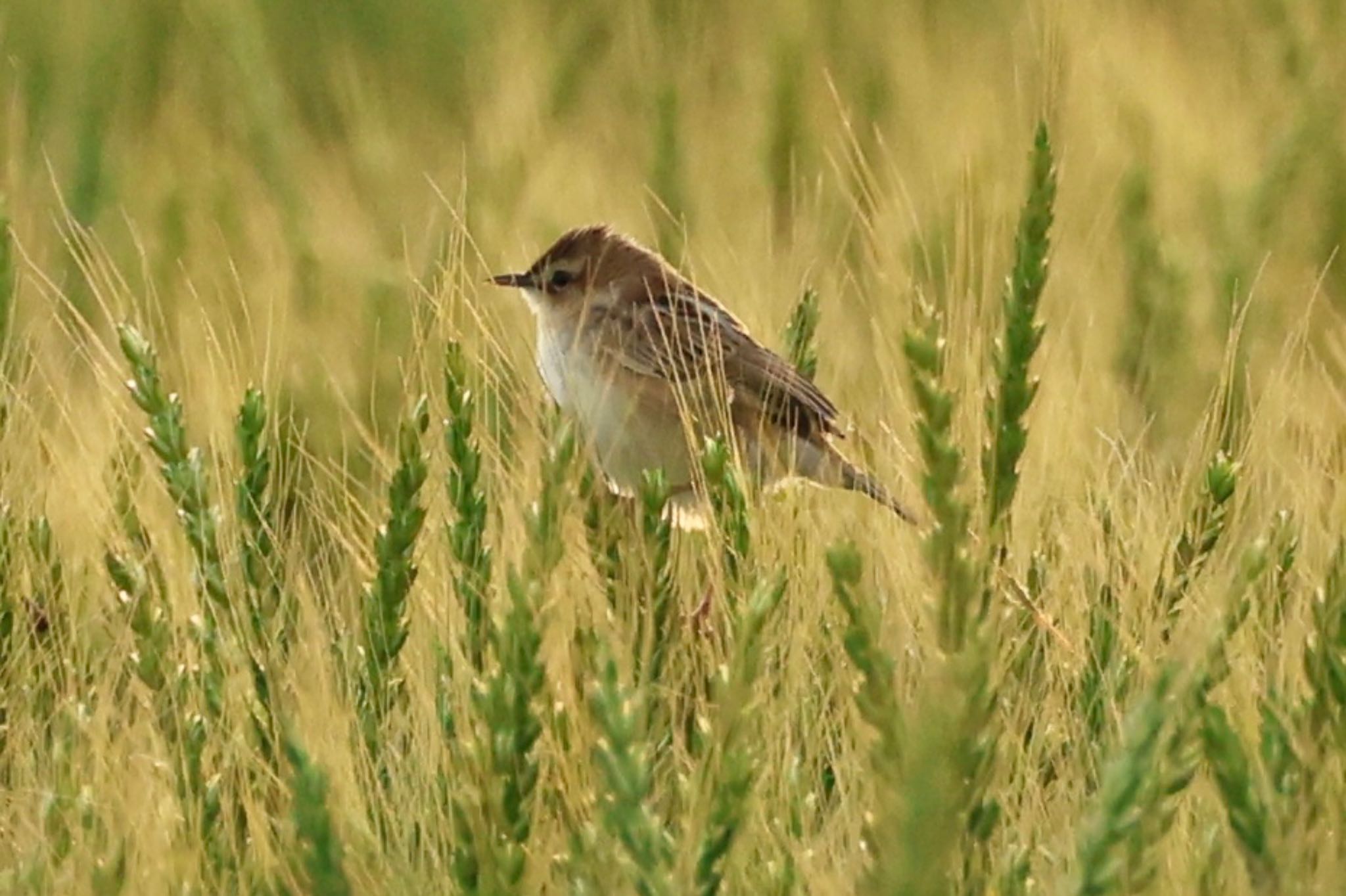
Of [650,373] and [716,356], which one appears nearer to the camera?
[716,356]

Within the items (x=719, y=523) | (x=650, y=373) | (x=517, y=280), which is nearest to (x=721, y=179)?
(x=517, y=280)

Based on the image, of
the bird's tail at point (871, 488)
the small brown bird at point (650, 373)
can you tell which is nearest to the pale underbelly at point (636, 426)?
the small brown bird at point (650, 373)

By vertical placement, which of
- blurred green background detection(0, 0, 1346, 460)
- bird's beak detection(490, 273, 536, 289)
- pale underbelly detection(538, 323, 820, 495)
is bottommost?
pale underbelly detection(538, 323, 820, 495)

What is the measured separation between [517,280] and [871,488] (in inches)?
43.3

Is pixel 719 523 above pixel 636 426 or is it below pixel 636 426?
above

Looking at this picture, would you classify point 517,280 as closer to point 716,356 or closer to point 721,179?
point 721,179

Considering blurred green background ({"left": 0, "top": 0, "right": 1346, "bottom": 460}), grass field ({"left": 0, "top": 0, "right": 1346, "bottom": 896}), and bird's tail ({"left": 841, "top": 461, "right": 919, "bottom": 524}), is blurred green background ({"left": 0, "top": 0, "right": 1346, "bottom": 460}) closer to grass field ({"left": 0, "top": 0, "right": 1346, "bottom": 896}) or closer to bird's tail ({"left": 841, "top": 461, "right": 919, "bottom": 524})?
grass field ({"left": 0, "top": 0, "right": 1346, "bottom": 896})

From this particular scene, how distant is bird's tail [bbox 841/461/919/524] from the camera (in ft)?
9.75

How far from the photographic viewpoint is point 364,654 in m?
2.68

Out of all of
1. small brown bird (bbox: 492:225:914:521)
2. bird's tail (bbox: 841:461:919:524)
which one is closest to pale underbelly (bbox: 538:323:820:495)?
small brown bird (bbox: 492:225:914:521)

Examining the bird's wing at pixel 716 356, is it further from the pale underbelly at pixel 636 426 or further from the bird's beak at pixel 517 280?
the bird's beak at pixel 517 280

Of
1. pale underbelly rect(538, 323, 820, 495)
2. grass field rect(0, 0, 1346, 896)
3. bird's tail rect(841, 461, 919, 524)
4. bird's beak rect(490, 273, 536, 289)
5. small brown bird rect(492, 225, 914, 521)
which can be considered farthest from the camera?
bird's beak rect(490, 273, 536, 289)

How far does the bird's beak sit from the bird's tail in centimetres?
78

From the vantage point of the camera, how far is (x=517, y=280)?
14.2 ft
